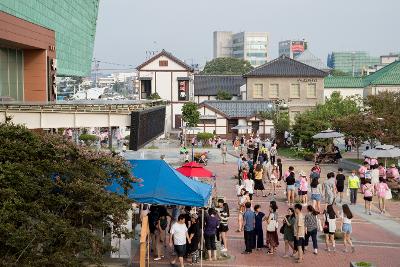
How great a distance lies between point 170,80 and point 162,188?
5770cm

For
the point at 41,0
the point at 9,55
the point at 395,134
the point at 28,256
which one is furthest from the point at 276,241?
the point at 41,0

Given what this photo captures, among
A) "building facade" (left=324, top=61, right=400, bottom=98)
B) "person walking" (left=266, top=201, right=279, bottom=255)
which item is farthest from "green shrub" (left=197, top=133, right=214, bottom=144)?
"person walking" (left=266, top=201, right=279, bottom=255)

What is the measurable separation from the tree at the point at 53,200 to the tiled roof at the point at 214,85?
6981 cm

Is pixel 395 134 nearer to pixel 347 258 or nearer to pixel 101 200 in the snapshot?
pixel 347 258

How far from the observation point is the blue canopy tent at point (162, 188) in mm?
15250

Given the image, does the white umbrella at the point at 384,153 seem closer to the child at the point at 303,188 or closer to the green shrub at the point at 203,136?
the child at the point at 303,188

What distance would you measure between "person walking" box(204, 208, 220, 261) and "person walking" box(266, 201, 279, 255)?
4.72 ft

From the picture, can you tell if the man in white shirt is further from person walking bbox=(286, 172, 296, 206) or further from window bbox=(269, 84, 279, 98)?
window bbox=(269, 84, 279, 98)

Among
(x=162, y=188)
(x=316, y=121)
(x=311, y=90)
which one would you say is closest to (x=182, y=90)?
(x=311, y=90)

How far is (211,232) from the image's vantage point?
53.0 feet

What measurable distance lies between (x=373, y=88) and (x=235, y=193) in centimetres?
4863

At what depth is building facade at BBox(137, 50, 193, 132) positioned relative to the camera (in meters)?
72.0

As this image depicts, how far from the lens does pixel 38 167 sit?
1217cm

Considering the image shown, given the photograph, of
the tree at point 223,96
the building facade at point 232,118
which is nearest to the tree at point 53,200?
the building facade at point 232,118
